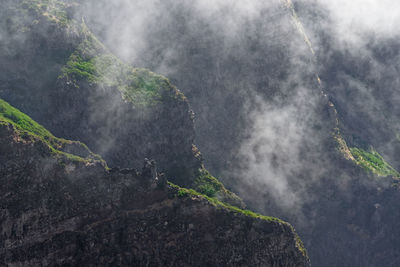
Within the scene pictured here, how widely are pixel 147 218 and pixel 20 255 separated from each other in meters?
29.4

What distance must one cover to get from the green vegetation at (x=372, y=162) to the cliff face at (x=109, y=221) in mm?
75952

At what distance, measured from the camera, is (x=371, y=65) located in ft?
650

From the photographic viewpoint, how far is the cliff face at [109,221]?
7788 centimetres

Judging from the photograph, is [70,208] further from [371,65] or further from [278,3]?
[371,65]

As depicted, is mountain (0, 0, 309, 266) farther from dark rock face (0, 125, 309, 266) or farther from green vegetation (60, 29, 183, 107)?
green vegetation (60, 29, 183, 107)

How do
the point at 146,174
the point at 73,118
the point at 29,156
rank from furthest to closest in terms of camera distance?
the point at 73,118
the point at 146,174
the point at 29,156

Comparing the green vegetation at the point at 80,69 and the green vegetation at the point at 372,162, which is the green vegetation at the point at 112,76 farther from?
the green vegetation at the point at 372,162

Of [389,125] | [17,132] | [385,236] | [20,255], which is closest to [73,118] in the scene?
[17,132]

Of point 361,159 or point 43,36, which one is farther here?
point 361,159

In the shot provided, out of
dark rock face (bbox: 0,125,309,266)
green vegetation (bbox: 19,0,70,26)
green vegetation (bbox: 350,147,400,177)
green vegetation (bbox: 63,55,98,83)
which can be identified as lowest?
dark rock face (bbox: 0,125,309,266)

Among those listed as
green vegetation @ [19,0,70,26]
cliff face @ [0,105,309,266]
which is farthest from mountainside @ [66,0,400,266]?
cliff face @ [0,105,309,266]

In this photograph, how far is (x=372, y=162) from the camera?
17038cm

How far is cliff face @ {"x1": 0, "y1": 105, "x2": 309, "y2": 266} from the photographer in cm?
7788

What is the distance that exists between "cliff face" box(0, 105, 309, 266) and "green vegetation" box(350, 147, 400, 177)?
249 ft
